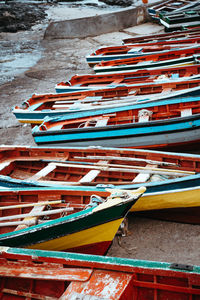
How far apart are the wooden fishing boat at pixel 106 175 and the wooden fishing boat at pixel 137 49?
6.51 metres

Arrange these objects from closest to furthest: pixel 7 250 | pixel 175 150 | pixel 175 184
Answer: pixel 7 250, pixel 175 184, pixel 175 150

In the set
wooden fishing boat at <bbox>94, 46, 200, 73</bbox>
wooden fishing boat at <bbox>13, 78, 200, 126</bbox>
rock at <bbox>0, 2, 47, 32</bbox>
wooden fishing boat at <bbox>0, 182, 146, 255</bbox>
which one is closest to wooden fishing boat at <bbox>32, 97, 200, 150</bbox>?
wooden fishing boat at <bbox>13, 78, 200, 126</bbox>

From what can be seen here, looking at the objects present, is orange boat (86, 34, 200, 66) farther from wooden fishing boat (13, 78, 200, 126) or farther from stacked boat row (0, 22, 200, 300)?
wooden fishing boat (13, 78, 200, 126)

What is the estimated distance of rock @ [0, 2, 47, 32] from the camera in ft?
75.4

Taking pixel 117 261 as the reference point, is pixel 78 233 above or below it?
below

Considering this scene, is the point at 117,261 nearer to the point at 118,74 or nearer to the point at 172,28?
the point at 118,74

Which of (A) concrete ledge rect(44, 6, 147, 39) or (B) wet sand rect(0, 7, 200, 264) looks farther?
(A) concrete ledge rect(44, 6, 147, 39)

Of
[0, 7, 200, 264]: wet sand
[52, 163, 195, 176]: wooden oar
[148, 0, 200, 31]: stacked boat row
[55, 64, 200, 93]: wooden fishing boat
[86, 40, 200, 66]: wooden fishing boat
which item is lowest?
[0, 7, 200, 264]: wet sand

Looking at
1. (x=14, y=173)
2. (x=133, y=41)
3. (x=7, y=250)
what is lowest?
(x=14, y=173)

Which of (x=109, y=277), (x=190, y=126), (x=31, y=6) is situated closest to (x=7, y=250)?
(x=109, y=277)

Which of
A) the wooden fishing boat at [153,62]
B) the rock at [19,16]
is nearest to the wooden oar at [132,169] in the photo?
the wooden fishing boat at [153,62]

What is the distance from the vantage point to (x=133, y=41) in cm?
1430

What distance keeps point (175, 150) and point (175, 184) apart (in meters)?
2.45

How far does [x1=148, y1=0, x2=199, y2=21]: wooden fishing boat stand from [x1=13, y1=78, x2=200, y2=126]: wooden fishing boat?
33.9 ft
